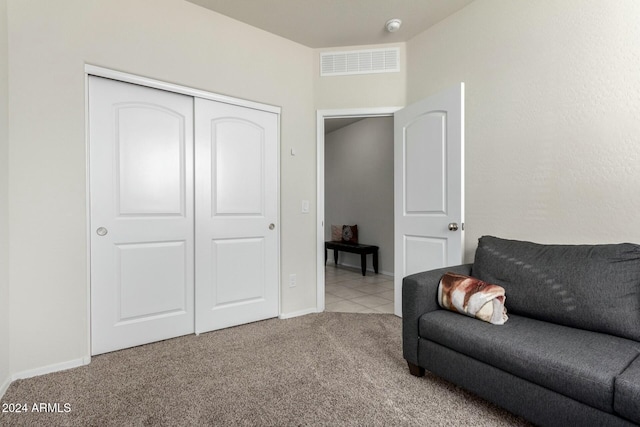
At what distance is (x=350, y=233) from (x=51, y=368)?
4.41 metres

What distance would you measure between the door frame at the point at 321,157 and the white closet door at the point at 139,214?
1.20m

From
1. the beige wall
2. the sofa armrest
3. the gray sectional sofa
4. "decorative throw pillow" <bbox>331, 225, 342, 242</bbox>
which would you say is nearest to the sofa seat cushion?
the gray sectional sofa

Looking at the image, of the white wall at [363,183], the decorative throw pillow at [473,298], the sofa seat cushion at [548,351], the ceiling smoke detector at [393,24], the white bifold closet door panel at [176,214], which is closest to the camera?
the sofa seat cushion at [548,351]

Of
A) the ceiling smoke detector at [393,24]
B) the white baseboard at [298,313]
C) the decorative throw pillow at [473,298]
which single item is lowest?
the white baseboard at [298,313]

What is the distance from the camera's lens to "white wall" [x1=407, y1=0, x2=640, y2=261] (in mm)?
1761

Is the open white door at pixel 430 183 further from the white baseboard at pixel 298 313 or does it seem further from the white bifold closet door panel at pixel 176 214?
the white bifold closet door panel at pixel 176 214

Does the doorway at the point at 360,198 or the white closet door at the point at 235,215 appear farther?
the doorway at the point at 360,198

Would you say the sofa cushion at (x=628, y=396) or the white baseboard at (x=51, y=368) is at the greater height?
the sofa cushion at (x=628, y=396)

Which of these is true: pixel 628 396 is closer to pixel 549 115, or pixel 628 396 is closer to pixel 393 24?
pixel 549 115

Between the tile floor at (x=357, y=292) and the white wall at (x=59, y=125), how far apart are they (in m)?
2.21

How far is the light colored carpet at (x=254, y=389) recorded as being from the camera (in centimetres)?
152

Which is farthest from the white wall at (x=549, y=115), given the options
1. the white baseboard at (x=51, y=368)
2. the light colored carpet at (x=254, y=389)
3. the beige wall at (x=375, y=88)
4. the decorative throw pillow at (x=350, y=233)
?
the decorative throw pillow at (x=350, y=233)

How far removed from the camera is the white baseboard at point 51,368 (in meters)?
1.89

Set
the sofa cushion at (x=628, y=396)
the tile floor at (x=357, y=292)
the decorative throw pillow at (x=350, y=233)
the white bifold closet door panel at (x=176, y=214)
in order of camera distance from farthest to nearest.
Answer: the decorative throw pillow at (x=350, y=233) → the tile floor at (x=357, y=292) → the white bifold closet door panel at (x=176, y=214) → the sofa cushion at (x=628, y=396)
